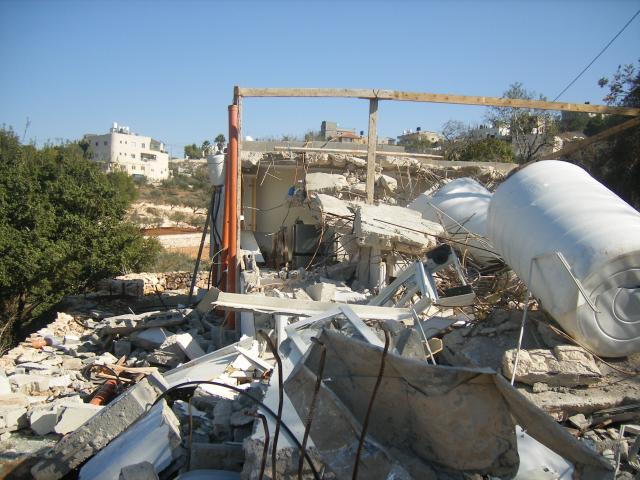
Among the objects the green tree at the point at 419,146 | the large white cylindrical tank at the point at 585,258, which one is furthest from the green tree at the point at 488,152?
the large white cylindrical tank at the point at 585,258

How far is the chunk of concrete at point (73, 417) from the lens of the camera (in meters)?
4.74

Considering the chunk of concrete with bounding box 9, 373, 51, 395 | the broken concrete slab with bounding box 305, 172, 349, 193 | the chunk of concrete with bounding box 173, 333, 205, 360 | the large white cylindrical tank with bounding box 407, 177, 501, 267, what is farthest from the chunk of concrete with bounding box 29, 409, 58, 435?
the broken concrete slab with bounding box 305, 172, 349, 193

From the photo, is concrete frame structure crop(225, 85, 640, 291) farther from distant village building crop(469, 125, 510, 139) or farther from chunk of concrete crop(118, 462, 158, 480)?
distant village building crop(469, 125, 510, 139)

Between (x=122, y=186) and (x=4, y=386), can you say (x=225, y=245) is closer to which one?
(x=4, y=386)

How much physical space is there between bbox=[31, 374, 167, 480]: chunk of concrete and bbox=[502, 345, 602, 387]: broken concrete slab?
2.97 metres

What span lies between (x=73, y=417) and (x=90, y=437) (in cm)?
111

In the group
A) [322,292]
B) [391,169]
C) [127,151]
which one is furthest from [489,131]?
[127,151]

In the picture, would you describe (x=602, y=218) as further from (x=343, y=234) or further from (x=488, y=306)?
(x=343, y=234)

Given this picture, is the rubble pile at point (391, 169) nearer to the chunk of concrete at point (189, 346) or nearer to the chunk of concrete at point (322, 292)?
the chunk of concrete at point (322, 292)

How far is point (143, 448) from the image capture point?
11.4 feet

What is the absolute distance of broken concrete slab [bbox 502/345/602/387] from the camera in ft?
13.4

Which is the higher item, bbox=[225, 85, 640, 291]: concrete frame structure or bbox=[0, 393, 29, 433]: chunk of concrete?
bbox=[225, 85, 640, 291]: concrete frame structure

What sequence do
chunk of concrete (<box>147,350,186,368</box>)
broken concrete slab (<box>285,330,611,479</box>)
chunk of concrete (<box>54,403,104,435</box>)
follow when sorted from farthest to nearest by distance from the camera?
chunk of concrete (<box>147,350,186,368</box>) → chunk of concrete (<box>54,403,104,435</box>) → broken concrete slab (<box>285,330,611,479</box>)

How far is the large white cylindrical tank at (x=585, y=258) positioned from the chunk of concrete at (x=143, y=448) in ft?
10.6
